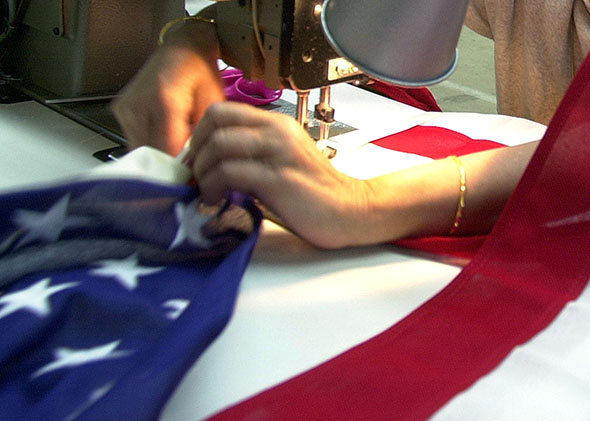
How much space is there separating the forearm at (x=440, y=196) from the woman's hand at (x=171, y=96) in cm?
25

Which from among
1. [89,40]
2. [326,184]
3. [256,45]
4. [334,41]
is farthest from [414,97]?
[334,41]

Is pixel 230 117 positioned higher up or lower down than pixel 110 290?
higher up

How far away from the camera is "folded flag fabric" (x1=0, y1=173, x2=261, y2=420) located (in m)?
0.49

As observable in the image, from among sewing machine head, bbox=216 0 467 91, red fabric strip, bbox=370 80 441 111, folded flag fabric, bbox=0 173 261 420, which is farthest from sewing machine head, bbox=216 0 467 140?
red fabric strip, bbox=370 80 441 111

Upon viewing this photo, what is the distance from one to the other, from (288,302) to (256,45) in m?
0.45

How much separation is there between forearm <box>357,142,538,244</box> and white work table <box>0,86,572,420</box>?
0.13ft

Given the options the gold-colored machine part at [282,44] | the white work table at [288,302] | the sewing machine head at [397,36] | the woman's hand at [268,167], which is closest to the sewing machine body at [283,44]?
the gold-colored machine part at [282,44]

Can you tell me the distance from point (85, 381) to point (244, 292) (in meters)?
0.24

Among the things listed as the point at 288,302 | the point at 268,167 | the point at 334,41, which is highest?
the point at 334,41

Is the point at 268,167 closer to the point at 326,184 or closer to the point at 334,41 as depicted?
the point at 326,184

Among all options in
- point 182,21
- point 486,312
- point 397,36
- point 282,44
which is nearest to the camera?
point 397,36

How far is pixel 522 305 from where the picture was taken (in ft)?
2.35

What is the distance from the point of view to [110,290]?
61 centimetres

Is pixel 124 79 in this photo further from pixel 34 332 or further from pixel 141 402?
pixel 141 402
